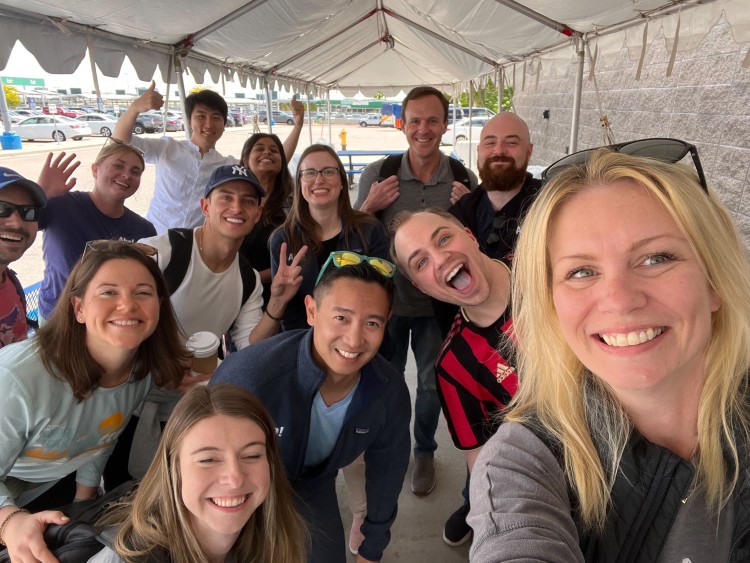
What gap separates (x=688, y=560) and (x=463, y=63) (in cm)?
893

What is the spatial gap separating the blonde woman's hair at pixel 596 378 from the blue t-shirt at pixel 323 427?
2.74ft

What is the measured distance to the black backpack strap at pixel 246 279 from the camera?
2.38 metres

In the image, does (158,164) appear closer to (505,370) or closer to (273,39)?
(273,39)

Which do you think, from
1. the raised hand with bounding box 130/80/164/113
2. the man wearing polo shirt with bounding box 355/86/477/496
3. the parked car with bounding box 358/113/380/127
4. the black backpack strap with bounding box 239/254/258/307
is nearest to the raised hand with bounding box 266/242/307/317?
Answer: the black backpack strap with bounding box 239/254/258/307

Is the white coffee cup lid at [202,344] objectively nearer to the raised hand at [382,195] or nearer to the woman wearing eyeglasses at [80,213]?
the woman wearing eyeglasses at [80,213]

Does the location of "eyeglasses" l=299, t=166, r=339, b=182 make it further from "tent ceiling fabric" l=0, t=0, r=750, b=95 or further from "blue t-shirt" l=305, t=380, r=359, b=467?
"tent ceiling fabric" l=0, t=0, r=750, b=95

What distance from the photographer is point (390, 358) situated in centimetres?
273

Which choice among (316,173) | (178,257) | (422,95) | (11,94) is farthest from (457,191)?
(11,94)

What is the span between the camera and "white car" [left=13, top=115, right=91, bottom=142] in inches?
743

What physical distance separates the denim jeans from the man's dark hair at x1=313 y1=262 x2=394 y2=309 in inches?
42.3

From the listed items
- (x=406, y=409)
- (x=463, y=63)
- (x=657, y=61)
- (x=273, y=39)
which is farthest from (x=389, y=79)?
(x=406, y=409)

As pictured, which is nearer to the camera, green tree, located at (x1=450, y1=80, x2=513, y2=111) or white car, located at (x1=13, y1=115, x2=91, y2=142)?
green tree, located at (x1=450, y1=80, x2=513, y2=111)

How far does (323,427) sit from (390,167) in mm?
1903

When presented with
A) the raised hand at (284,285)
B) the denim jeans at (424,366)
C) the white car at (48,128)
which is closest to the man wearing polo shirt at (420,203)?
the denim jeans at (424,366)
